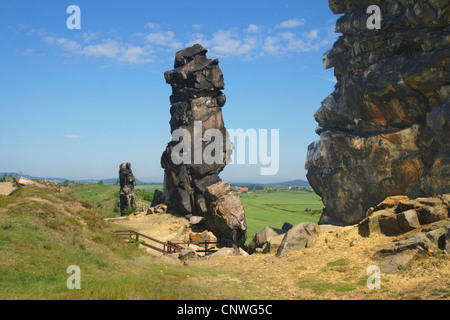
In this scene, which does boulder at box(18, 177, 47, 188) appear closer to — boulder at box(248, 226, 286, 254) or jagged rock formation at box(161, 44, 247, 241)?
boulder at box(248, 226, 286, 254)

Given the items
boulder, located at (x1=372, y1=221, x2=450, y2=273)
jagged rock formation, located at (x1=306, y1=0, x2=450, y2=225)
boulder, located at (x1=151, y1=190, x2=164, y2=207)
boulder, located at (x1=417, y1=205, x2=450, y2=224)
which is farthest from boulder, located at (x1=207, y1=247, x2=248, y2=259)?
jagged rock formation, located at (x1=306, y1=0, x2=450, y2=225)

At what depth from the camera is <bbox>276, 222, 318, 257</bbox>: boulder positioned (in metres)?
22.2

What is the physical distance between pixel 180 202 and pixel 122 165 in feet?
73.6

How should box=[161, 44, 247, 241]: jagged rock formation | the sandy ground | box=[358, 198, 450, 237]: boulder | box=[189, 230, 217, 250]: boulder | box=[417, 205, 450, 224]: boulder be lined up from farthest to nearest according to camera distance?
box=[161, 44, 247, 241]: jagged rock formation, box=[189, 230, 217, 250]: boulder, box=[358, 198, 450, 237]: boulder, box=[417, 205, 450, 224]: boulder, the sandy ground

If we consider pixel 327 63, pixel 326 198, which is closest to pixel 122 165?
pixel 326 198

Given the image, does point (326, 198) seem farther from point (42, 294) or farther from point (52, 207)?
point (42, 294)

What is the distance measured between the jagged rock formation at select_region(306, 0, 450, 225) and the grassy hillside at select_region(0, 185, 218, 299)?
47.1m

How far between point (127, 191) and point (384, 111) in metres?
50.1

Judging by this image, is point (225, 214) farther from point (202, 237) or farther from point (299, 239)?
point (299, 239)

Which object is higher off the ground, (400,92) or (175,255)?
(400,92)

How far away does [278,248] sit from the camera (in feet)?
77.0

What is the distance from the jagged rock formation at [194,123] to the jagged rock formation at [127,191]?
12244 millimetres

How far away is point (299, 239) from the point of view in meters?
22.6

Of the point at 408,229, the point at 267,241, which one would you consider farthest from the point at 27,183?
the point at 408,229
